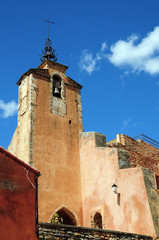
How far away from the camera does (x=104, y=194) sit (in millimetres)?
14641

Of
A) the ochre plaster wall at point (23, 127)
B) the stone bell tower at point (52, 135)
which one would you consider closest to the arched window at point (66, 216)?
the stone bell tower at point (52, 135)

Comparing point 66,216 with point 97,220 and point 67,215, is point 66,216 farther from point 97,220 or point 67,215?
point 97,220

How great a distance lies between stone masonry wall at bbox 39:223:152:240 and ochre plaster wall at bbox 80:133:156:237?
1.55 m

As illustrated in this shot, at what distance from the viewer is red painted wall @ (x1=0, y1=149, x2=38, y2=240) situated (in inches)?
344

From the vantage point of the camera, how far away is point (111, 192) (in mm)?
14227

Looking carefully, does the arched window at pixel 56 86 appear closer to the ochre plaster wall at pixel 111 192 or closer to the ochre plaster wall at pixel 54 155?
the ochre plaster wall at pixel 54 155

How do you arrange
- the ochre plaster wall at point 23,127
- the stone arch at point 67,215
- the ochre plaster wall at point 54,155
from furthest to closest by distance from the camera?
1. the ochre plaster wall at point 23,127
2. the stone arch at point 67,215
3. the ochre plaster wall at point 54,155

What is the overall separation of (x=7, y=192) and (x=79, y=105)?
32.4 feet

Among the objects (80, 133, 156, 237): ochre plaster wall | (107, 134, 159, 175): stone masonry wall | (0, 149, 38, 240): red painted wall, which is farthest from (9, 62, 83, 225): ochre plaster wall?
(0, 149, 38, 240): red painted wall

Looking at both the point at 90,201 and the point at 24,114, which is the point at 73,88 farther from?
the point at 90,201

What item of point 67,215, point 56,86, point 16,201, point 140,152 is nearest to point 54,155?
point 67,215

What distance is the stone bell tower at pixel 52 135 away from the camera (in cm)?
1506

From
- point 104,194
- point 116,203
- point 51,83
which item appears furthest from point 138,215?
Answer: point 51,83

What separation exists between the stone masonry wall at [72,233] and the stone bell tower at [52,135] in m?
4.21
